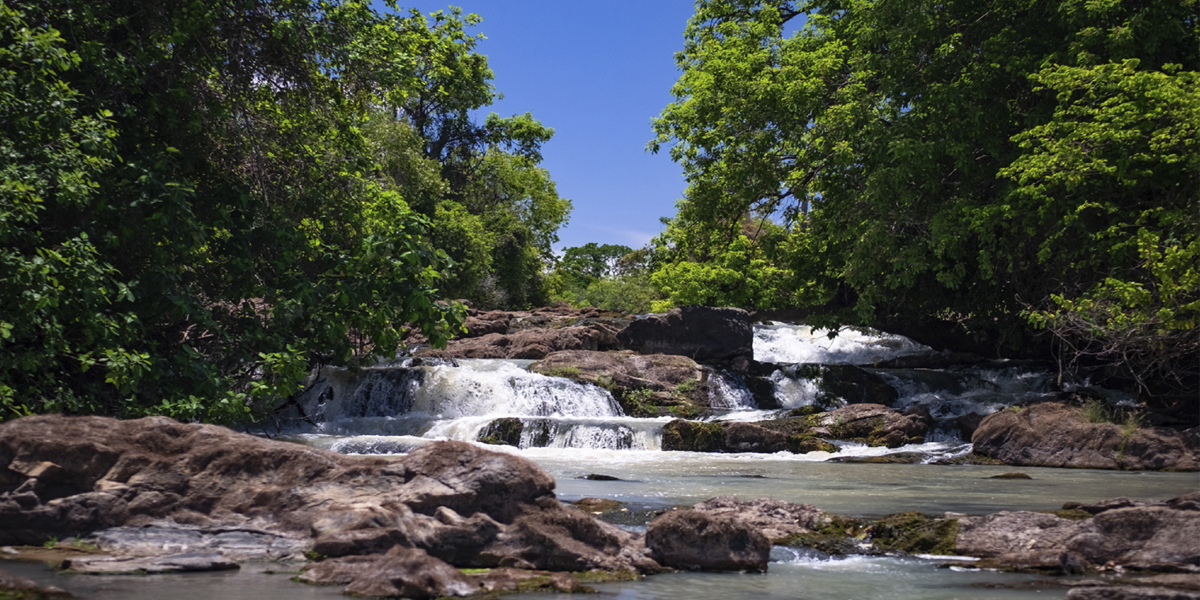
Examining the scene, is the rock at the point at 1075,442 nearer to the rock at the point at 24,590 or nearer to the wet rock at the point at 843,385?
the wet rock at the point at 843,385

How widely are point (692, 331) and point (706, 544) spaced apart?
69.5 feet

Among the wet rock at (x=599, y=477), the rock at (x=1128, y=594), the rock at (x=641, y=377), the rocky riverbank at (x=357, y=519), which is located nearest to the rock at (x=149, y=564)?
the rocky riverbank at (x=357, y=519)

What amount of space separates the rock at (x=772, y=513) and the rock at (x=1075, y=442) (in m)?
9.21

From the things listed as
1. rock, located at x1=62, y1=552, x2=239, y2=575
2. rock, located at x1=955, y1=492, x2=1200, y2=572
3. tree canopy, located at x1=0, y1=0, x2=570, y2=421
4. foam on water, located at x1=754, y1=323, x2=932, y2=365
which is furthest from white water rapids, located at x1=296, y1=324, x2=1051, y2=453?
rock, located at x1=62, y1=552, x2=239, y2=575

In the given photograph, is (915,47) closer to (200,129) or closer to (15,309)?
(200,129)

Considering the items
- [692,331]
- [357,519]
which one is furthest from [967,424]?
[357,519]

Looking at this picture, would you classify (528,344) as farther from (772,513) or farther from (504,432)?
(772,513)

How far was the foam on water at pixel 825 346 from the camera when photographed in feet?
100

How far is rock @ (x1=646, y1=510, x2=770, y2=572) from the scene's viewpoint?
608 centimetres

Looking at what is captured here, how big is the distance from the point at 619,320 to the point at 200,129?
2235cm

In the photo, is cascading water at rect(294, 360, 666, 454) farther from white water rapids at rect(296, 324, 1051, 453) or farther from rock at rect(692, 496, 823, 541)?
rock at rect(692, 496, 823, 541)

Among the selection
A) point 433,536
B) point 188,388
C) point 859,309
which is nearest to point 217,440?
point 433,536

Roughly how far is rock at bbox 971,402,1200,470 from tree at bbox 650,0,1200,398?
193cm

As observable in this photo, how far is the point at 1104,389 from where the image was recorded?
75.4 ft
